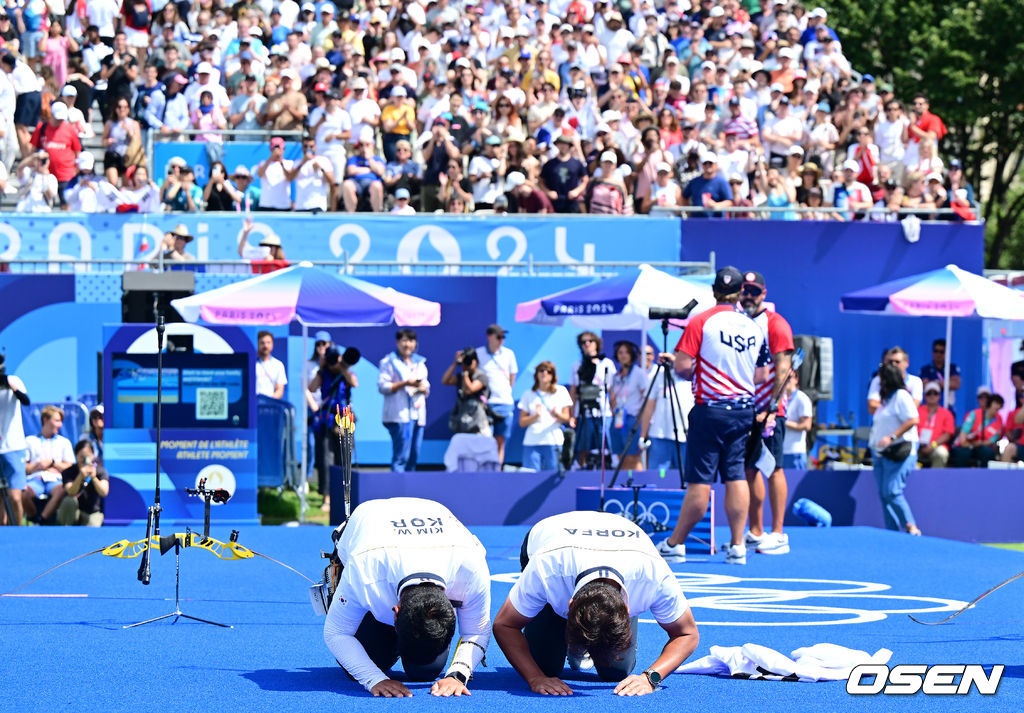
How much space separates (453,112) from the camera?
69.4ft

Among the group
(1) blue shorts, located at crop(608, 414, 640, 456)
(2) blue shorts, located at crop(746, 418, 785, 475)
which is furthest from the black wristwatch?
(1) blue shorts, located at crop(608, 414, 640, 456)

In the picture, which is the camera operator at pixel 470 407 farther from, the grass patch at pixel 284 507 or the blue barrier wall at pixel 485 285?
the blue barrier wall at pixel 485 285

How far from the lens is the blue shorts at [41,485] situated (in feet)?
50.7

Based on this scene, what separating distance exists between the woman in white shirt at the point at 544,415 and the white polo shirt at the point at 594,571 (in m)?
9.70

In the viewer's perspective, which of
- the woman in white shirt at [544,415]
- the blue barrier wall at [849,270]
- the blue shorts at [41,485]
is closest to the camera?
the blue shorts at [41,485]

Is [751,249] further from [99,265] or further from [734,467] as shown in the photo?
[734,467]

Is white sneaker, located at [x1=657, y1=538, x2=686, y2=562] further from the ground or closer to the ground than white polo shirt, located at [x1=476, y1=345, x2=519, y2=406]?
closer to the ground

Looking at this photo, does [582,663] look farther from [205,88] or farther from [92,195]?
[205,88]

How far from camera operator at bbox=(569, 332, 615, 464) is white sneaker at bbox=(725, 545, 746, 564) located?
15.5 feet

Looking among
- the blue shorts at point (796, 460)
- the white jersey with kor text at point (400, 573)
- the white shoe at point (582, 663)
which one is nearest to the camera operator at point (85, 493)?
the blue shorts at point (796, 460)

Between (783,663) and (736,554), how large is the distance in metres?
4.43

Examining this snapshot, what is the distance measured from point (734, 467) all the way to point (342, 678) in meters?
4.79

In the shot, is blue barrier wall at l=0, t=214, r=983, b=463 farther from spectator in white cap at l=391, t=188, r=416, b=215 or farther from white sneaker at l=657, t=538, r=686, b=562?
white sneaker at l=657, t=538, r=686, b=562

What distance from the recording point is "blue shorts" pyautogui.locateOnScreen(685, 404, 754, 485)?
37.1 ft
